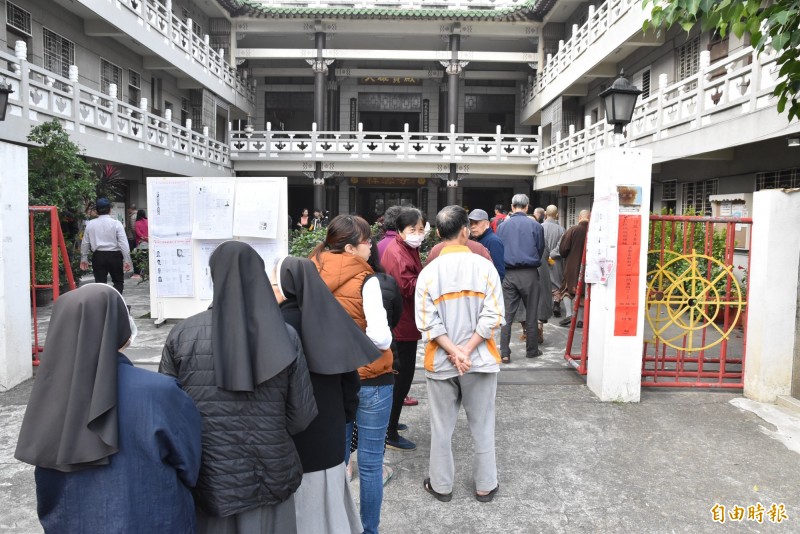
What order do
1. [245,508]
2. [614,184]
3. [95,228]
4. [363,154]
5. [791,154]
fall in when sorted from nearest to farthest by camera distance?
[245,508]
[614,184]
[95,228]
[791,154]
[363,154]

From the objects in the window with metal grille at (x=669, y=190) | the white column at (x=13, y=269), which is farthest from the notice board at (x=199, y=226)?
the window with metal grille at (x=669, y=190)

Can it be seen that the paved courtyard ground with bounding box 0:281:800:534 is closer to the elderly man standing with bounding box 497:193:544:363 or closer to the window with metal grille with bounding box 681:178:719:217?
the elderly man standing with bounding box 497:193:544:363

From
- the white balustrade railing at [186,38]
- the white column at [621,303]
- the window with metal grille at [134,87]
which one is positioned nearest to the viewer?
the white column at [621,303]

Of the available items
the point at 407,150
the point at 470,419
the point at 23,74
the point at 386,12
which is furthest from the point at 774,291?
the point at 386,12

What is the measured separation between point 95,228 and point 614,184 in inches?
276

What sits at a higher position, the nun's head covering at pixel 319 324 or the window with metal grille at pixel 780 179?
the window with metal grille at pixel 780 179

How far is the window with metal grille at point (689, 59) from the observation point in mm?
12812

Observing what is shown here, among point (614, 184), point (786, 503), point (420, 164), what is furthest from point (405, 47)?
point (786, 503)

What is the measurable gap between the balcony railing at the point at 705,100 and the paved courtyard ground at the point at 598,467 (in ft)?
13.4

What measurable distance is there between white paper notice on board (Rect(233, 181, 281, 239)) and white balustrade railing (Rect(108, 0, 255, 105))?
8.83 meters

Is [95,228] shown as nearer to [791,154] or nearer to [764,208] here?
[764,208]

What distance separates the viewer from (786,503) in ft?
11.3

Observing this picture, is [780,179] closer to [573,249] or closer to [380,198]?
[573,249]

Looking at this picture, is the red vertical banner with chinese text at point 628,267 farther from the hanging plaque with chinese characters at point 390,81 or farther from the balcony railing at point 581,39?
the hanging plaque with chinese characters at point 390,81
